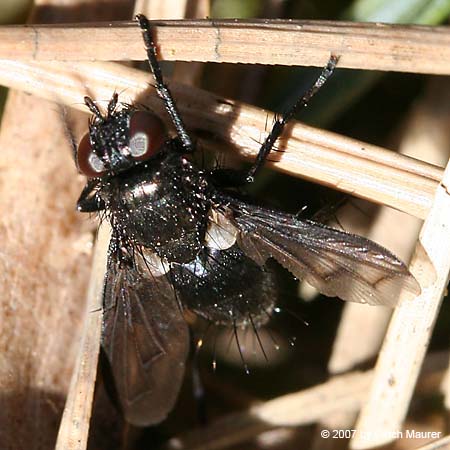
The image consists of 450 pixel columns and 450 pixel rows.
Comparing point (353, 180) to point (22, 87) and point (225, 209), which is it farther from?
point (22, 87)

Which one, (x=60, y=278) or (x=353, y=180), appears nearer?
(x=353, y=180)

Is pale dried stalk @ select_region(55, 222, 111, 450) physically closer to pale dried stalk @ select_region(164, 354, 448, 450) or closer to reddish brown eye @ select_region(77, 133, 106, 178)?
reddish brown eye @ select_region(77, 133, 106, 178)

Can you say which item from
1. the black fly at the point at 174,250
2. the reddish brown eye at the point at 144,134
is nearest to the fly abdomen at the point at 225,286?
the black fly at the point at 174,250

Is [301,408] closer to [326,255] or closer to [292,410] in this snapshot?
[292,410]

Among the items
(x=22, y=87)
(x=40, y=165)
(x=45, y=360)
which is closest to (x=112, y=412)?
(x=45, y=360)

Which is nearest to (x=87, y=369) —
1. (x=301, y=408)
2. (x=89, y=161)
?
(x=89, y=161)

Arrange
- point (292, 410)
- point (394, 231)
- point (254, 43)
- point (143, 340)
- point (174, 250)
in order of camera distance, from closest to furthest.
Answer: point (254, 43), point (174, 250), point (143, 340), point (292, 410), point (394, 231)
